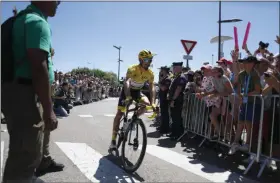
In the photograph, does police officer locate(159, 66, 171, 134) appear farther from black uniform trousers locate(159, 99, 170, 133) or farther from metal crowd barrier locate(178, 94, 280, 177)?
metal crowd barrier locate(178, 94, 280, 177)

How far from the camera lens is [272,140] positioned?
4863 mm

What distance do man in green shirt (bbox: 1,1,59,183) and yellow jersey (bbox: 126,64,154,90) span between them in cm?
283

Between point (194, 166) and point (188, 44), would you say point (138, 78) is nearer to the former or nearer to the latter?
point (194, 166)

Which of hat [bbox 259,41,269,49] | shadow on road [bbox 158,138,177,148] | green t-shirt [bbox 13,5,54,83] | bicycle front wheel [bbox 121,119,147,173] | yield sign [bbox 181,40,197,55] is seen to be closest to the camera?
green t-shirt [bbox 13,5,54,83]

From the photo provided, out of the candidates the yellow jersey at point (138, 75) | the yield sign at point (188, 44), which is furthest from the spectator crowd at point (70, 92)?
the yield sign at point (188, 44)

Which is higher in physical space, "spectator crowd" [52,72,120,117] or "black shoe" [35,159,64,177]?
"spectator crowd" [52,72,120,117]

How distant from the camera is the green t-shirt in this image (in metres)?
2.49

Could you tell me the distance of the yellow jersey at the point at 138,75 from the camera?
5410 mm

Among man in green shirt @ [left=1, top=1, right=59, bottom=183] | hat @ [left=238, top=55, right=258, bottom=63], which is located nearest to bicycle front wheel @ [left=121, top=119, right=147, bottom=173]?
man in green shirt @ [left=1, top=1, right=59, bottom=183]

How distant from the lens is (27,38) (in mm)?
2486

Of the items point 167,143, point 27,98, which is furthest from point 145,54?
point 27,98

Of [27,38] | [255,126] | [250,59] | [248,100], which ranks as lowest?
[255,126]

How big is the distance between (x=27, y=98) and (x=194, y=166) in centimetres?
351

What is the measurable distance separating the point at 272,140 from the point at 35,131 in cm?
384
